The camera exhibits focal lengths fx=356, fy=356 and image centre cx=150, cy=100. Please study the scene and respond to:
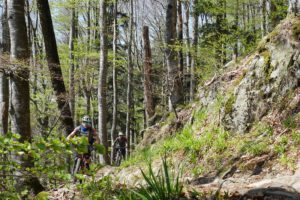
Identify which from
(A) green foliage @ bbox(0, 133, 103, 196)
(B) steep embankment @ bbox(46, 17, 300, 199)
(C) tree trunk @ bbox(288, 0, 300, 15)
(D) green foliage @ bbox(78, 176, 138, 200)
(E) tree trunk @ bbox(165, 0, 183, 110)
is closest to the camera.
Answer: (A) green foliage @ bbox(0, 133, 103, 196)

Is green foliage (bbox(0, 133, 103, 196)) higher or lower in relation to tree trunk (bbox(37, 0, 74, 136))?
lower

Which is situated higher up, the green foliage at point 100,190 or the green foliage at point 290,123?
the green foliage at point 290,123

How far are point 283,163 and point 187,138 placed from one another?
3.42m

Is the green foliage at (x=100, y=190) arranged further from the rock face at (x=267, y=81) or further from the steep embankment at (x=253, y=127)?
the rock face at (x=267, y=81)

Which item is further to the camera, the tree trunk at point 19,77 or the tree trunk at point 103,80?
the tree trunk at point 103,80

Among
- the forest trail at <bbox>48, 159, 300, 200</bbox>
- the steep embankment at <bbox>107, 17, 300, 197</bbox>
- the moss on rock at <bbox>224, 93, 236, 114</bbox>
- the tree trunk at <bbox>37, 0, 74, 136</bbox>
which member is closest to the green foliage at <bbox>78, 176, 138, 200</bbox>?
the forest trail at <bbox>48, 159, 300, 200</bbox>

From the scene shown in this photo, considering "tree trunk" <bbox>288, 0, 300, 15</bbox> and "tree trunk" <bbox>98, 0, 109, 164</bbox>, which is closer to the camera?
"tree trunk" <bbox>288, 0, 300, 15</bbox>

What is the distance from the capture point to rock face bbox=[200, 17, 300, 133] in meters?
6.26

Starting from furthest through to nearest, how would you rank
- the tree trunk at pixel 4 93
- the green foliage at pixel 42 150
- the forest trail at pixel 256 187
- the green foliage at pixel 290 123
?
the tree trunk at pixel 4 93 < the green foliage at pixel 290 123 < the green foliage at pixel 42 150 < the forest trail at pixel 256 187

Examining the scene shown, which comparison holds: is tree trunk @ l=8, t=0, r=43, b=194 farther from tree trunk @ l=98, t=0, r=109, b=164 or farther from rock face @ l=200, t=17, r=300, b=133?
tree trunk @ l=98, t=0, r=109, b=164

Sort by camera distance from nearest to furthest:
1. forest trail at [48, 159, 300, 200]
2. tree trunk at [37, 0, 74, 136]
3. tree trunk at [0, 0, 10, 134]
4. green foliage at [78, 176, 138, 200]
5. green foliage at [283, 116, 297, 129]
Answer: forest trail at [48, 159, 300, 200], green foliage at [78, 176, 138, 200], green foliage at [283, 116, 297, 129], tree trunk at [37, 0, 74, 136], tree trunk at [0, 0, 10, 134]

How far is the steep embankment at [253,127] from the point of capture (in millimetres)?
5312

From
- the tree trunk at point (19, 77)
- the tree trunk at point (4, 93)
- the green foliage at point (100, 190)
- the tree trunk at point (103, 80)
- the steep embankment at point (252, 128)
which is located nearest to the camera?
the green foliage at point (100, 190)

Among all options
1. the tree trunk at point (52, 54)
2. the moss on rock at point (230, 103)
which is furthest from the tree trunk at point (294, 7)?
the tree trunk at point (52, 54)
